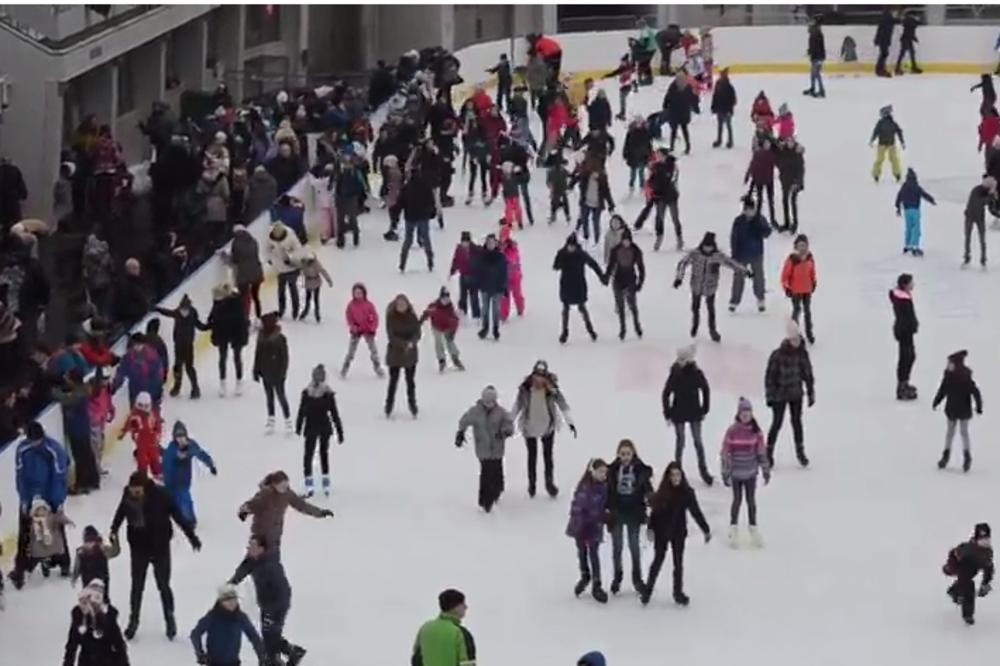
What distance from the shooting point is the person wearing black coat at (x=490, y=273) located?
23170 millimetres

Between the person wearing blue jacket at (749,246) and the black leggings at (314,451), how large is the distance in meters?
5.99

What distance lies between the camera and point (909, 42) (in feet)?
131

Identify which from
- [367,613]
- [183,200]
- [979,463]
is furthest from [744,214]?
[367,613]

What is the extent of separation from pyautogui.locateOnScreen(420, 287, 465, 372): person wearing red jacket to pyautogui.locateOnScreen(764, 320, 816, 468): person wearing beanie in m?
3.33

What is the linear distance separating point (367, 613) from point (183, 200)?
9.79 metres

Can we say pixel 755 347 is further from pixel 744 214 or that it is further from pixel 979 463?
pixel 979 463

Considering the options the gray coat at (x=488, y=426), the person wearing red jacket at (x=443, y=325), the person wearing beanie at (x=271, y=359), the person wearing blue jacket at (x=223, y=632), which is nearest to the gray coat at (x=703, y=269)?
the person wearing red jacket at (x=443, y=325)

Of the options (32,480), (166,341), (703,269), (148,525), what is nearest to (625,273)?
(703,269)

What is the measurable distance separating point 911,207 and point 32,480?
1217 centimetres

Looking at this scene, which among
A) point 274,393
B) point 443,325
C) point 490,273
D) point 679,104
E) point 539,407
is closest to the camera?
point 539,407

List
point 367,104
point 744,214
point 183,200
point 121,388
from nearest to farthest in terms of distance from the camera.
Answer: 1. point 121,388
2. point 744,214
3. point 183,200
4. point 367,104

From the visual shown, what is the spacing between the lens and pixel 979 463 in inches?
812

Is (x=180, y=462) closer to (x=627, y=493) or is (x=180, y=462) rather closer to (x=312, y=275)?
(x=627, y=493)

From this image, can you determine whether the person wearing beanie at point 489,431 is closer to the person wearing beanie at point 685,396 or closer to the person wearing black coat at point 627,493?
the person wearing beanie at point 685,396
